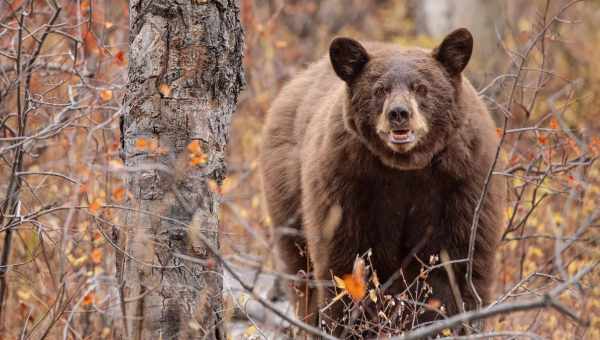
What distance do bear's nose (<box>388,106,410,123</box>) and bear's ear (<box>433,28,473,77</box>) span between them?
1.83ft

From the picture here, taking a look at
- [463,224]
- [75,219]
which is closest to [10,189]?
[75,219]

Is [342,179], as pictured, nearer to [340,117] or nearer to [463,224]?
[340,117]

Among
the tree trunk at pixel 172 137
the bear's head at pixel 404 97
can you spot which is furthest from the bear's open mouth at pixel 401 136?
the tree trunk at pixel 172 137

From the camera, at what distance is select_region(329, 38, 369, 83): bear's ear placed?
5.07 meters

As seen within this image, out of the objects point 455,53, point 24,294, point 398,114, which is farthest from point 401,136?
point 24,294

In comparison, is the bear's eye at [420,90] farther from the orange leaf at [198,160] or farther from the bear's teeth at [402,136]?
the orange leaf at [198,160]

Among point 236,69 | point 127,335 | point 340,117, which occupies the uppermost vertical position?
point 236,69

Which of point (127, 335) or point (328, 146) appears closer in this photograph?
point (127, 335)

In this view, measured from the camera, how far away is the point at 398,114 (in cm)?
462

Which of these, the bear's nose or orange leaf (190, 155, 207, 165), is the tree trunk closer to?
orange leaf (190, 155, 207, 165)

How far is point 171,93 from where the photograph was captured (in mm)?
3951

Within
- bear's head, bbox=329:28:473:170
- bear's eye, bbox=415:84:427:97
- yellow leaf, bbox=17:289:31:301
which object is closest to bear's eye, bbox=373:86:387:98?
bear's head, bbox=329:28:473:170

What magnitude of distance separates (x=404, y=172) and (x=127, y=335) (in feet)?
6.61

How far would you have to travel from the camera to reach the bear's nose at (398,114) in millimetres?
4605
